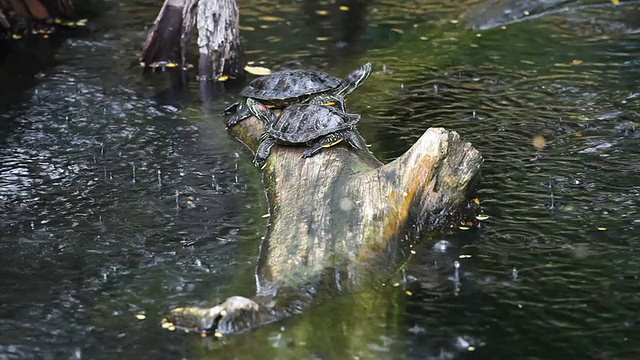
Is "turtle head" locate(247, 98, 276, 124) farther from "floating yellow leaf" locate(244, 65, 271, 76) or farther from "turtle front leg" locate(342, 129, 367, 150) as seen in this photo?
"floating yellow leaf" locate(244, 65, 271, 76)

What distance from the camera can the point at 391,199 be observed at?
6395mm

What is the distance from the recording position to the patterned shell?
850 centimetres

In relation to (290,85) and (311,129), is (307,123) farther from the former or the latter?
(290,85)

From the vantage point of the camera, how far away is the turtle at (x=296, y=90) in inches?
333

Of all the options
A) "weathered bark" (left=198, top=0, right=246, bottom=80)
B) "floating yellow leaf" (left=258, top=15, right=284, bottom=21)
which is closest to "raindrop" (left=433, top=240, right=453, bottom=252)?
"weathered bark" (left=198, top=0, right=246, bottom=80)

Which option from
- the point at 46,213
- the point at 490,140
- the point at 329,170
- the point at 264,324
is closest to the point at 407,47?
the point at 490,140

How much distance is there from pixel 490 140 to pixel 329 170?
229cm

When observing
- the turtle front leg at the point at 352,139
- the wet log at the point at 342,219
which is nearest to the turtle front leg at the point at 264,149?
the wet log at the point at 342,219

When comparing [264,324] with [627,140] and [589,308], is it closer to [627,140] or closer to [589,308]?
[589,308]

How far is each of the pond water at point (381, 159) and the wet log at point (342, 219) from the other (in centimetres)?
13

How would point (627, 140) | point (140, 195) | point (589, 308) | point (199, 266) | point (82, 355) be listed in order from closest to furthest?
1. point (82, 355)
2. point (589, 308)
3. point (199, 266)
4. point (140, 195)
5. point (627, 140)

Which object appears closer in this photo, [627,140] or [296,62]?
[627,140]

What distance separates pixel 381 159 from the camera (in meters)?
8.22

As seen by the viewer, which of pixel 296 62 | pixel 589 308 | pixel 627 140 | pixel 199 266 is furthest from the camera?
pixel 296 62
